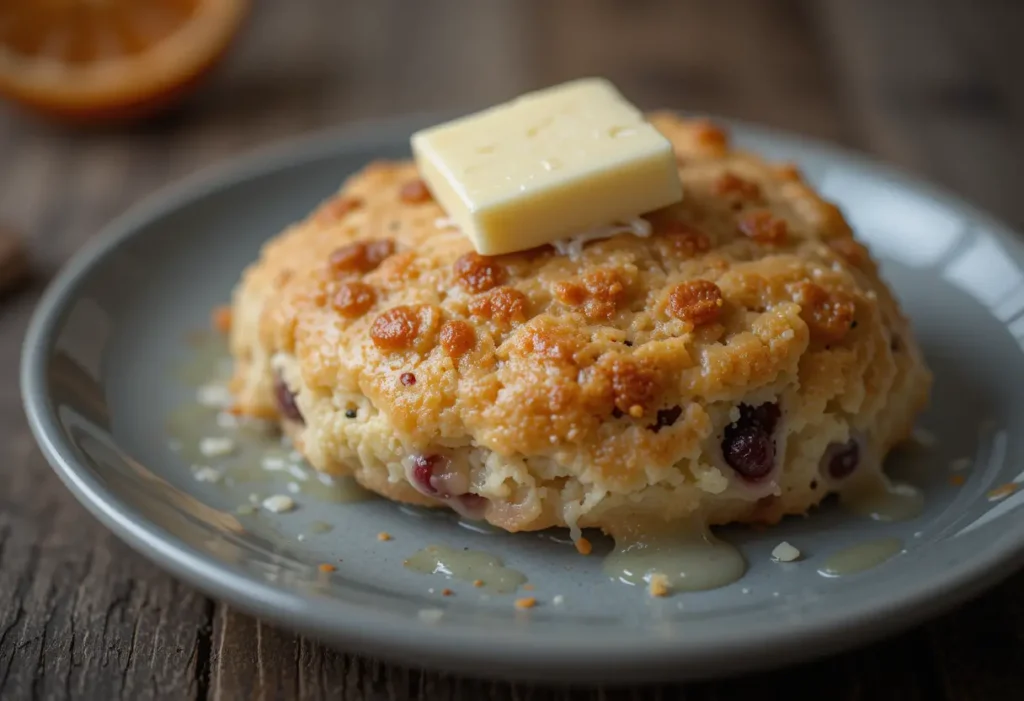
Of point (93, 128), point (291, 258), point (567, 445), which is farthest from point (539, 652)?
point (93, 128)

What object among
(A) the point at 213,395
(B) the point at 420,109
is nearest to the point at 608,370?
(A) the point at 213,395

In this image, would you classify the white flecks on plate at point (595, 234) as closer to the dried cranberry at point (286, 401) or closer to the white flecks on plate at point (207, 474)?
the dried cranberry at point (286, 401)

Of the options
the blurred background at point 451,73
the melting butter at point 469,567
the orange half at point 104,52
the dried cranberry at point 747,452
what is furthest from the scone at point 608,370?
the orange half at point 104,52

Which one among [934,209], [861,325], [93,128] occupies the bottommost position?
A: [93,128]

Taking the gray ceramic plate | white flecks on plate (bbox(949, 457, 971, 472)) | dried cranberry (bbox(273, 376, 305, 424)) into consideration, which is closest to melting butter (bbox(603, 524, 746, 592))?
the gray ceramic plate

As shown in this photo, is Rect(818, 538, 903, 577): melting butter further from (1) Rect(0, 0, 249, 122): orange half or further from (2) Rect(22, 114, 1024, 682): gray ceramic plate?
(1) Rect(0, 0, 249, 122): orange half

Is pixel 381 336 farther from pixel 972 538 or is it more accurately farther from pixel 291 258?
pixel 972 538

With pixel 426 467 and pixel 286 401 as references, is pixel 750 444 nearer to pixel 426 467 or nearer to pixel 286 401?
pixel 426 467
